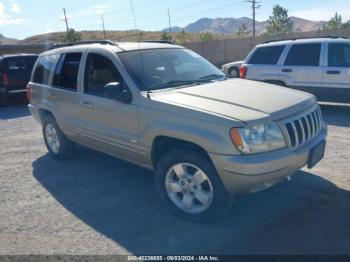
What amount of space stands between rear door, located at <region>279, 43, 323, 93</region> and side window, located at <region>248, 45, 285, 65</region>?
10.8 inches

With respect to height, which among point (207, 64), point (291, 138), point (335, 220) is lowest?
point (335, 220)

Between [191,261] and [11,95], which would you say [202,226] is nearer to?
[191,261]

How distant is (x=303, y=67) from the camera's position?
8.73m

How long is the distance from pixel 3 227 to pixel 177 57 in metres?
2.96

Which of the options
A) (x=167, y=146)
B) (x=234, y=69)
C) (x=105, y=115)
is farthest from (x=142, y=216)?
(x=234, y=69)

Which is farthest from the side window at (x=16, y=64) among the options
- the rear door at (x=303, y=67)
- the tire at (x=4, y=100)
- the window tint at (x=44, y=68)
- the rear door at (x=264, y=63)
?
the rear door at (x=303, y=67)

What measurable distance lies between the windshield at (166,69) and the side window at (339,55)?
442 cm

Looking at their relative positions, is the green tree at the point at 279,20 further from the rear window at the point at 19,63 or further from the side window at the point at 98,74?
the side window at the point at 98,74

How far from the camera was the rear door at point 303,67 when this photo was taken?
28.1 ft

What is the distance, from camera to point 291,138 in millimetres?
3594

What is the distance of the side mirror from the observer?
4.16 m

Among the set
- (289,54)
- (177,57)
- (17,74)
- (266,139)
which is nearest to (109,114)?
(177,57)

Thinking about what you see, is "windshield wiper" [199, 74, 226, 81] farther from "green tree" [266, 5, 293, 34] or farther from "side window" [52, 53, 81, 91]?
"green tree" [266, 5, 293, 34]

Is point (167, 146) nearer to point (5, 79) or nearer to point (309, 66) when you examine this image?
point (309, 66)
